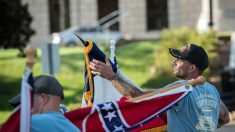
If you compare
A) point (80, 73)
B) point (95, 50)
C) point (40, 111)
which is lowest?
point (80, 73)

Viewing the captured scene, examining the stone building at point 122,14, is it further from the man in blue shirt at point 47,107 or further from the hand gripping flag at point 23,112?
the hand gripping flag at point 23,112

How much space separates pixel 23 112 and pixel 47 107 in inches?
9.1

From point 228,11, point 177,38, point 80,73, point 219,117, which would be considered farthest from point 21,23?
point 228,11

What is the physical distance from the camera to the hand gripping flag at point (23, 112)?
133 inches

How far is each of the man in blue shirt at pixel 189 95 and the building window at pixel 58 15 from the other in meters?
43.5

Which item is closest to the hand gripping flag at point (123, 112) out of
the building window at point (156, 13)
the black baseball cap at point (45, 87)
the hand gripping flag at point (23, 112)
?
the black baseball cap at point (45, 87)

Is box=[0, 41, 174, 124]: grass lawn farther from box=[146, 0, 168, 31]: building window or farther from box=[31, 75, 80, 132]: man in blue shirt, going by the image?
box=[146, 0, 168, 31]: building window

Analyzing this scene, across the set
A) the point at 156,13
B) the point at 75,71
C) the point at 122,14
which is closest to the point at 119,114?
the point at 75,71

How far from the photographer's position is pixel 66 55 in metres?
24.8

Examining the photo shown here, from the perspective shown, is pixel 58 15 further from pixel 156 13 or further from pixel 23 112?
pixel 23 112

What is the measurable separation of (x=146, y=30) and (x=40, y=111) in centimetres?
4368

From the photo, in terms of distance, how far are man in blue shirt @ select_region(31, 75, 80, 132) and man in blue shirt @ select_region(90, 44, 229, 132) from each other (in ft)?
2.95

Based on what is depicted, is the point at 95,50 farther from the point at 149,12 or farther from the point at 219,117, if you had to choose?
the point at 149,12

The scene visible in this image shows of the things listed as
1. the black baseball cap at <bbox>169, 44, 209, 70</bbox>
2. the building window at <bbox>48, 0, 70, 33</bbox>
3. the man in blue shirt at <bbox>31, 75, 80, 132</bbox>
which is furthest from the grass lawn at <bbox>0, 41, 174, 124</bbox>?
the building window at <bbox>48, 0, 70, 33</bbox>
